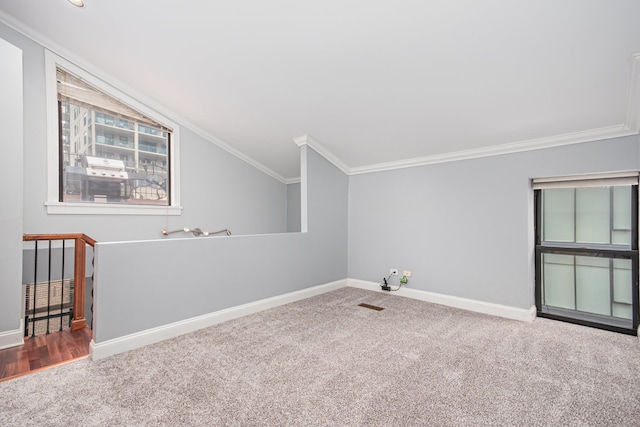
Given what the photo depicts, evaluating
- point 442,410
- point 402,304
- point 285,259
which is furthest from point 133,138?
point 442,410

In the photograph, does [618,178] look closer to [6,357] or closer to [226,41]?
[226,41]

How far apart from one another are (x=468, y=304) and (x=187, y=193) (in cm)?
417

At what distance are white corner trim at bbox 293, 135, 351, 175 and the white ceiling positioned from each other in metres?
0.13

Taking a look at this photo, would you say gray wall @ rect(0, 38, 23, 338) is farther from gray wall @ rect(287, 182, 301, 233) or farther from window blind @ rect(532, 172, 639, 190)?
window blind @ rect(532, 172, 639, 190)

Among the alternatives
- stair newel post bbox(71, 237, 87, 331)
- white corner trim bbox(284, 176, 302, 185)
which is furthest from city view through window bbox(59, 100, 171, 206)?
white corner trim bbox(284, 176, 302, 185)

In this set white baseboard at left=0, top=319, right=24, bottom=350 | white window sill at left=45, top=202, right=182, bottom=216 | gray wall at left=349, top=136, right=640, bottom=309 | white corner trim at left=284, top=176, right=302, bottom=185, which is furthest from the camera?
white corner trim at left=284, top=176, right=302, bottom=185

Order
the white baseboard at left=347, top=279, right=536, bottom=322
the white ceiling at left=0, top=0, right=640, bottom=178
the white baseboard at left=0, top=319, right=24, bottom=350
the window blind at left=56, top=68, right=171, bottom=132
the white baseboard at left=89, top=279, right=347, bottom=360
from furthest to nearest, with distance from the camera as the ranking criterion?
the window blind at left=56, top=68, right=171, bottom=132 < the white baseboard at left=347, top=279, right=536, bottom=322 < the white baseboard at left=0, top=319, right=24, bottom=350 < the white baseboard at left=89, top=279, right=347, bottom=360 < the white ceiling at left=0, top=0, right=640, bottom=178

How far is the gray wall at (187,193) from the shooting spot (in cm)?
326

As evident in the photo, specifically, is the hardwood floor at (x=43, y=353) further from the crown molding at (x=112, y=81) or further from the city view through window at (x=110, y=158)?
the crown molding at (x=112, y=81)

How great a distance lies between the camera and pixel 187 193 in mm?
4441

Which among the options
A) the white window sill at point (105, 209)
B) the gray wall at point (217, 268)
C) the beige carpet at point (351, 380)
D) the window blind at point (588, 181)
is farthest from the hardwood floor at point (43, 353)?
the window blind at point (588, 181)

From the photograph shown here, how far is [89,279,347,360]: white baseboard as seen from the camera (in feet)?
7.92

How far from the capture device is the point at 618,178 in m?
2.97

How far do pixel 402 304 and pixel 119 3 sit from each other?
4305mm
